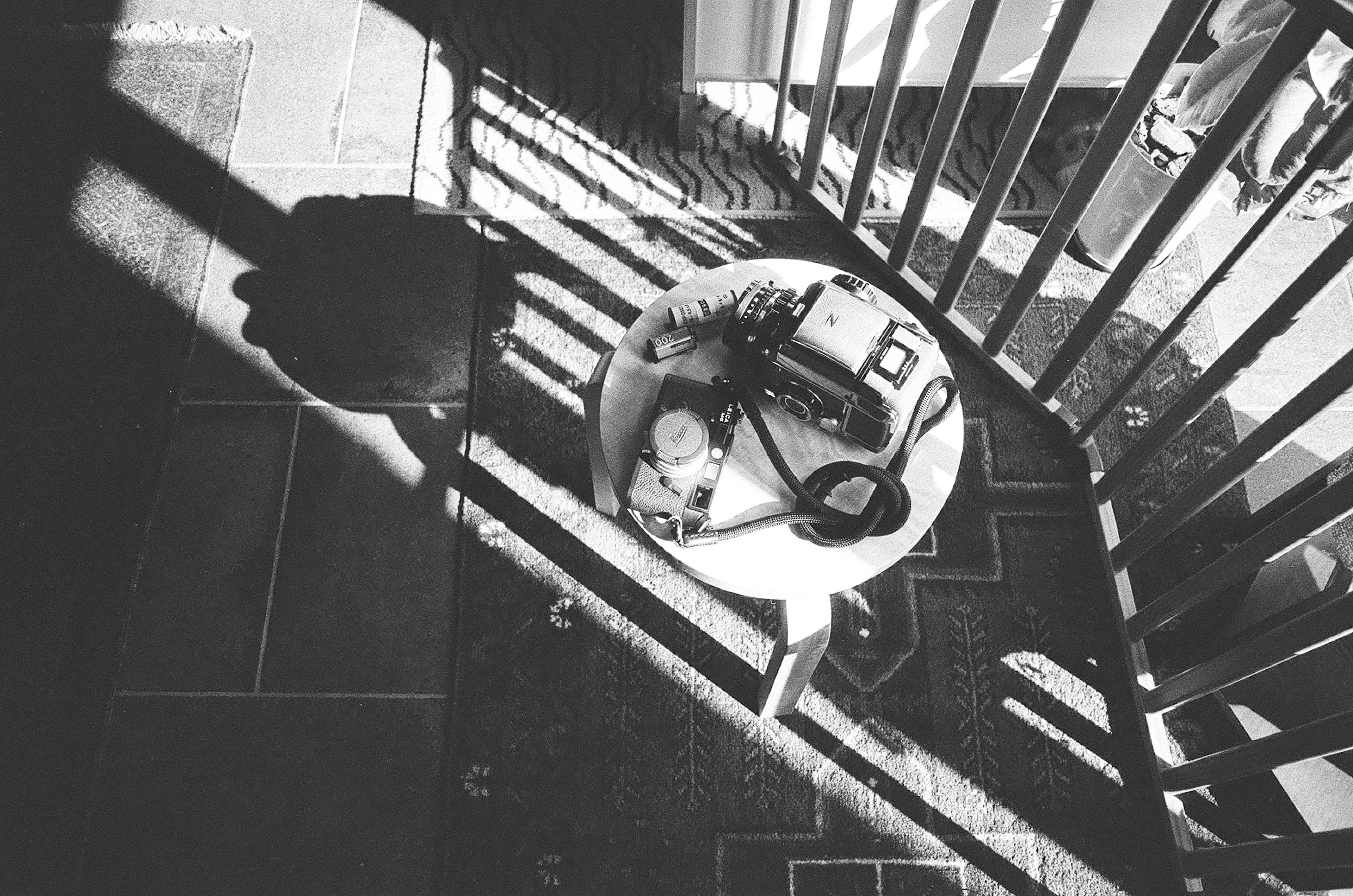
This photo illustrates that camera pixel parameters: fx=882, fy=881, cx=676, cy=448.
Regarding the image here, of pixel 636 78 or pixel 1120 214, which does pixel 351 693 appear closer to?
pixel 636 78

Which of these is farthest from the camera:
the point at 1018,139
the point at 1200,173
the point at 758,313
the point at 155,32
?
the point at 155,32

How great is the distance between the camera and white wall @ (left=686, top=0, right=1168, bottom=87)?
1.66 m

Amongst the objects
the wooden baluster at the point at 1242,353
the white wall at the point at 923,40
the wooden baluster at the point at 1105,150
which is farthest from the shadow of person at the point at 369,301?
the wooden baluster at the point at 1242,353

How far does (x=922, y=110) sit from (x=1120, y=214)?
526 millimetres

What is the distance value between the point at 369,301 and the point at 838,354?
1.11 meters

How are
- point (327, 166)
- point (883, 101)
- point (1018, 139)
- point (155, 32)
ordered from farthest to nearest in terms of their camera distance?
point (155, 32)
point (327, 166)
point (883, 101)
point (1018, 139)

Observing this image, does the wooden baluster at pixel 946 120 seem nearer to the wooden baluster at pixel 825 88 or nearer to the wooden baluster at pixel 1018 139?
the wooden baluster at pixel 1018 139

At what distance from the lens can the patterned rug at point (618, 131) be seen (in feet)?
6.40

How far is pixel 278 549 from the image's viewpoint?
5.58ft

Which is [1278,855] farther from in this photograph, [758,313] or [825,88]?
[825,88]

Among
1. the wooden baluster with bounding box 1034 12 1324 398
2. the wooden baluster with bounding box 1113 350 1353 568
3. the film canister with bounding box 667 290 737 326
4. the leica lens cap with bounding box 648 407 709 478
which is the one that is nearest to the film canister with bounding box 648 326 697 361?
the film canister with bounding box 667 290 737 326

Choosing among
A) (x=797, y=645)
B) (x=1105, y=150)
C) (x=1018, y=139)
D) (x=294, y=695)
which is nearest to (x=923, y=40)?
(x=1018, y=139)

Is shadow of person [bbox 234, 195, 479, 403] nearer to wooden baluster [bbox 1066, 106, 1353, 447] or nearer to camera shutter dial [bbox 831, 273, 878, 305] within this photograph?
camera shutter dial [bbox 831, 273, 878, 305]

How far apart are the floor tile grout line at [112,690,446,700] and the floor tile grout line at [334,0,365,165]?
45.5 inches
